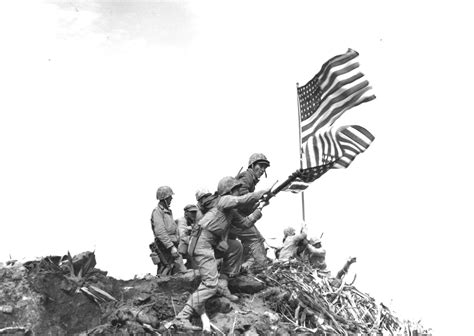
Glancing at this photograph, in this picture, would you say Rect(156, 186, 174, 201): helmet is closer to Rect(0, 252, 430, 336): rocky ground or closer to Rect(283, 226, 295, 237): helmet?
→ Rect(0, 252, 430, 336): rocky ground

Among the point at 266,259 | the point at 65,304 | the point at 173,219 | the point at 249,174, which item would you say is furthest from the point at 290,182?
the point at 65,304

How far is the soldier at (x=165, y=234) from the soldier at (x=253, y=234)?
134 cm


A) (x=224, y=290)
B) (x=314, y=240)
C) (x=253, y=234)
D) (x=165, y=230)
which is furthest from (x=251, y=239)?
(x=314, y=240)

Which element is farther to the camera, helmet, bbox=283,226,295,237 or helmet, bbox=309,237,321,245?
helmet, bbox=283,226,295,237

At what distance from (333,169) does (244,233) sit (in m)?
2.12

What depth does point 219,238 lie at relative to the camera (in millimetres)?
11461

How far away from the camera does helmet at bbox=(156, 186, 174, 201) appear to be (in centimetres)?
1388

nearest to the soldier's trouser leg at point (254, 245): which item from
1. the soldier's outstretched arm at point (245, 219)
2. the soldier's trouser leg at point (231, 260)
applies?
the soldier's outstretched arm at point (245, 219)

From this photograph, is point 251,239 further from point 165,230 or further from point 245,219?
point 165,230

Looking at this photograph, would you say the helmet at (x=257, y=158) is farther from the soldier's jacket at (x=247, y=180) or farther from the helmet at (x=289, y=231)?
the helmet at (x=289, y=231)

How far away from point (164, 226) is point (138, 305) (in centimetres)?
259

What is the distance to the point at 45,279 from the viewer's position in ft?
37.8

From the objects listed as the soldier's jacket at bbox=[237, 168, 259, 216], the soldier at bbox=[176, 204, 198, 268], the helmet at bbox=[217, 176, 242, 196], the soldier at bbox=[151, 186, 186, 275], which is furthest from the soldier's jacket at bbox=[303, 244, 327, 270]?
the helmet at bbox=[217, 176, 242, 196]

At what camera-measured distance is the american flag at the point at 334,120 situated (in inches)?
533
